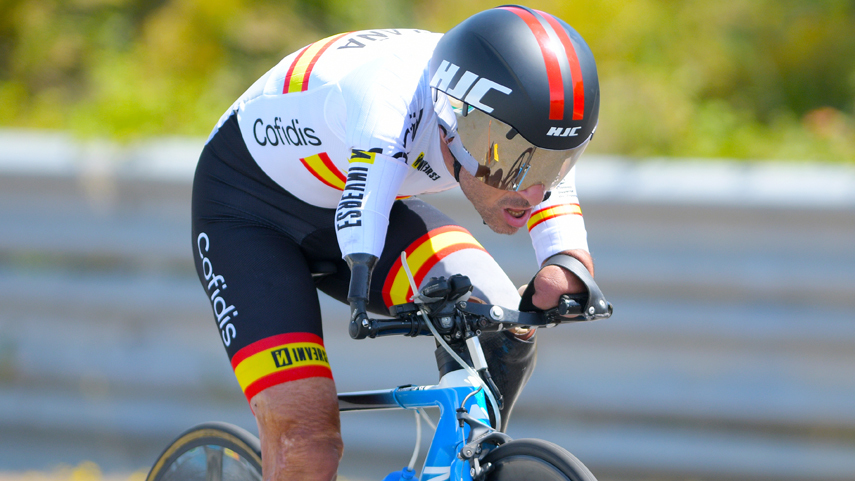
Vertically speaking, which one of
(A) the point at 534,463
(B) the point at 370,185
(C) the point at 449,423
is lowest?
(A) the point at 534,463

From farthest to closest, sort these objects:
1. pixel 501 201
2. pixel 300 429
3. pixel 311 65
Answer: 1. pixel 311 65
2. pixel 300 429
3. pixel 501 201

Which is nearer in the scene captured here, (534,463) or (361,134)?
(534,463)

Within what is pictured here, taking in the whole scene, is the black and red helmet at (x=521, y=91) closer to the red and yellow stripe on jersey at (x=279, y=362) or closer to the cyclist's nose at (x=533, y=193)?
the cyclist's nose at (x=533, y=193)

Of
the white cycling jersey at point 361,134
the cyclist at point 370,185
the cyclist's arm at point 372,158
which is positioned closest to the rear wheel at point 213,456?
the cyclist at point 370,185

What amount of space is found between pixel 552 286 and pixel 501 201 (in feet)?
0.87

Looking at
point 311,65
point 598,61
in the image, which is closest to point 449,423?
point 311,65

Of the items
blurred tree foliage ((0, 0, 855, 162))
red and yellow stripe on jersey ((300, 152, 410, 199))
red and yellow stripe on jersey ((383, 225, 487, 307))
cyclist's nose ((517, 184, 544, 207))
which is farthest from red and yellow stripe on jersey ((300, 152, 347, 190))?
blurred tree foliage ((0, 0, 855, 162))

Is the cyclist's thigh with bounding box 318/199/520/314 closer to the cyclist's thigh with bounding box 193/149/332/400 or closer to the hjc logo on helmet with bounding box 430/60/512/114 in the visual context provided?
the cyclist's thigh with bounding box 193/149/332/400

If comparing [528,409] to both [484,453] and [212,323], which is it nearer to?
[212,323]

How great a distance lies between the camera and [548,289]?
7.43 ft

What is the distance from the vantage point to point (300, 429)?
2410 millimetres

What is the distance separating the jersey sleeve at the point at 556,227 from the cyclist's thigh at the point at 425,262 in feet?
0.57

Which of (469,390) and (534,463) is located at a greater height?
(469,390)

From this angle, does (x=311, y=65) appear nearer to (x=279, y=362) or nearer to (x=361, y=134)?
(x=361, y=134)
